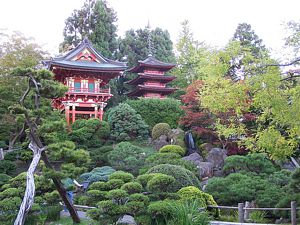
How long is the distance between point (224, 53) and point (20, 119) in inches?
200

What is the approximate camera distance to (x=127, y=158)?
56.4 feet

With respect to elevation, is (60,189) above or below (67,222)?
above

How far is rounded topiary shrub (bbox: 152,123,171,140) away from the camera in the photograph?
871 inches

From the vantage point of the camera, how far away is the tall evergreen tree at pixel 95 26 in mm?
33219

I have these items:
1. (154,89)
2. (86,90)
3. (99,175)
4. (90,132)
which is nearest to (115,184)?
(99,175)

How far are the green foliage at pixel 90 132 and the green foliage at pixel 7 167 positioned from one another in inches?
165

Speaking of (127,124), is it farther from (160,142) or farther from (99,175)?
(99,175)

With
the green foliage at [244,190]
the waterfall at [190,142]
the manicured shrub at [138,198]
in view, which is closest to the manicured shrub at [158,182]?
the manicured shrub at [138,198]

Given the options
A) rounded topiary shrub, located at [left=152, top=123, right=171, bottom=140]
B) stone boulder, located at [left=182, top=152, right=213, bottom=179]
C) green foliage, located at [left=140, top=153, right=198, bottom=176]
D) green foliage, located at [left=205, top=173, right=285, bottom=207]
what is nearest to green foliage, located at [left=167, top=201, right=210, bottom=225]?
green foliage, located at [left=205, top=173, right=285, bottom=207]

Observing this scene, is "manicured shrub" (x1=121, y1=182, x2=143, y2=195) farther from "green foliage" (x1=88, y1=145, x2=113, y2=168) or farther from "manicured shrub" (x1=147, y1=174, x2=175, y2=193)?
"green foliage" (x1=88, y1=145, x2=113, y2=168)

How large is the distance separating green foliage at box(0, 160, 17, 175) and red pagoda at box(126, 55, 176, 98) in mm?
14149

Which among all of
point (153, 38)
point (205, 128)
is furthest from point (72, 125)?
point (153, 38)

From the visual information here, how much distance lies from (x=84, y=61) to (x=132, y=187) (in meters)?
17.6

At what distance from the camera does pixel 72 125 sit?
71.2 feet
